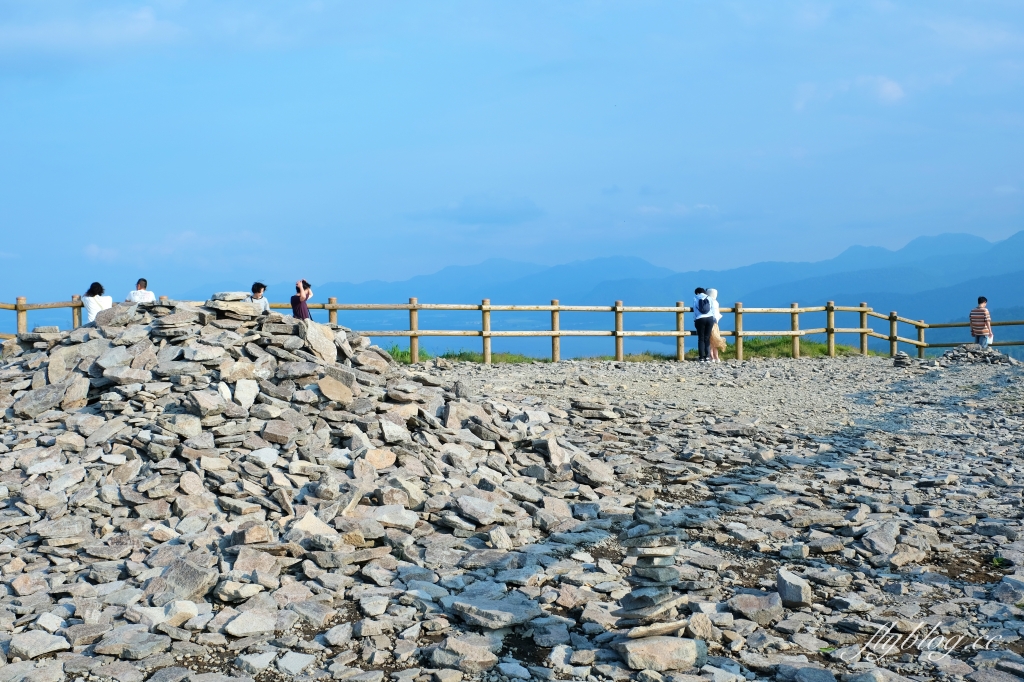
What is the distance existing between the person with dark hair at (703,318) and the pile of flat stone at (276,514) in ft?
32.4

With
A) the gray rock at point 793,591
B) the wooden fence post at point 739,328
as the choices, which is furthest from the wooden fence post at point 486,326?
the gray rock at point 793,591

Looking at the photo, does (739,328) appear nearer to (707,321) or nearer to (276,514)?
(707,321)

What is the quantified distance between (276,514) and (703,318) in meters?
14.5

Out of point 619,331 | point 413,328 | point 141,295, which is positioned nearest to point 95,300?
point 141,295

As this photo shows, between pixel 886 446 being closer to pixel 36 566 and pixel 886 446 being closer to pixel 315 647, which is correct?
pixel 315 647

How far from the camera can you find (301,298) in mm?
14836

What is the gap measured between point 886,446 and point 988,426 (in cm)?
243

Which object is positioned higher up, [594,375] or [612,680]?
[594,375]

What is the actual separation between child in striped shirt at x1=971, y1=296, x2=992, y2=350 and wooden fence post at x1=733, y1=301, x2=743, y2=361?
6.20 metres

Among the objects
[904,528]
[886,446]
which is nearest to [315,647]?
[904,528]

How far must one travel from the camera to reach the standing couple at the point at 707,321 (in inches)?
777

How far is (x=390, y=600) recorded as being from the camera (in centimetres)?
575

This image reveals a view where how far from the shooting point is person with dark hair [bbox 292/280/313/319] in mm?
14830

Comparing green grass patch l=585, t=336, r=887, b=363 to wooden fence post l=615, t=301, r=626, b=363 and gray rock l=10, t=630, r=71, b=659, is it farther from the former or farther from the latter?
gray rock l=10, t=630, r=71, b=659
